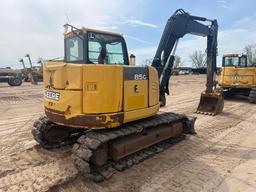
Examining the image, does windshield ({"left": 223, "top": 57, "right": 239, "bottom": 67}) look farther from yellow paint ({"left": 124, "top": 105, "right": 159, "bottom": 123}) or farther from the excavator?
yellow paint ({"left": 124, "top": 105, "right": 159, "bottom": 123})

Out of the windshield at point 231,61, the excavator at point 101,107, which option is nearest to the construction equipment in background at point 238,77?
the windshield at point 231,61

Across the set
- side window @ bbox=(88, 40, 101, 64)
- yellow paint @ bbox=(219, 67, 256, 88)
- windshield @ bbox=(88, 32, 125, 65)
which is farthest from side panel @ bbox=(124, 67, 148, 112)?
yellow paint @ bbox=(219, 67, 256, 88)

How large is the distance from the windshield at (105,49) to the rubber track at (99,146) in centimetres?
134

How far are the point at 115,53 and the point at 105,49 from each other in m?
0.44

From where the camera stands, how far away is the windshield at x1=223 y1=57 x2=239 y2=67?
49.7 feet

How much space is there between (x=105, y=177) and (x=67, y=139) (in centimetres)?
200

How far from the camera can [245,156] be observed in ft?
19.0

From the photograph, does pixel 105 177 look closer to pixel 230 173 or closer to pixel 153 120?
pixel 153 120

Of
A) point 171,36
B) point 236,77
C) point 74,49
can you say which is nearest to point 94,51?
point 74,49

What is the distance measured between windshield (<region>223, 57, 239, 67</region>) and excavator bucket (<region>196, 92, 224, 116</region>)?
220 inches

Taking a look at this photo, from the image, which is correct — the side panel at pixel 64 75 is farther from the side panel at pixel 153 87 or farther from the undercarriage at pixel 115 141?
the side panel at pixel 153 87

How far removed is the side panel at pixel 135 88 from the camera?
195 inches

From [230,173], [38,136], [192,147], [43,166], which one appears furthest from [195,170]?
[38,136]

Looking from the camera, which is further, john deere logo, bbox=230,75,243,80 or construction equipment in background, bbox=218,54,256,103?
john deere logo, bbox=230,75,243,80
